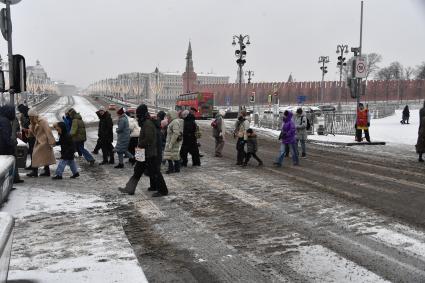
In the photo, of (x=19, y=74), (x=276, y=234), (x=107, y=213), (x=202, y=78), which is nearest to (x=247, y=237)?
(x=276, y=234)

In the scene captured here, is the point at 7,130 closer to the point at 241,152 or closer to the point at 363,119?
the point at 241,152

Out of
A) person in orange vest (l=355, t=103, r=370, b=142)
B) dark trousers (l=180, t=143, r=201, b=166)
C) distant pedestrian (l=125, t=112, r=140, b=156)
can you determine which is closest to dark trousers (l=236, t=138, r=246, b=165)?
dark trousers (l=180, t=143, r=201, b=166)

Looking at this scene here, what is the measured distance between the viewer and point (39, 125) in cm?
1011

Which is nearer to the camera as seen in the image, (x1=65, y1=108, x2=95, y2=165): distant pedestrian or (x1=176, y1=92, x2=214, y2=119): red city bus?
(x1=65, y1=108, x2=95, y2=165): distant pedestrian

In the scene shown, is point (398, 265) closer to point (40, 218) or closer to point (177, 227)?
point (177, 227)

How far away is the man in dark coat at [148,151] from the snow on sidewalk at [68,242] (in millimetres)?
868

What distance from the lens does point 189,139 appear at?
40.9 ft

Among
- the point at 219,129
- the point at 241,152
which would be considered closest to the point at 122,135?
the point at 241,152

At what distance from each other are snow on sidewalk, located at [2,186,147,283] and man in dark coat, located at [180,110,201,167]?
178 inches

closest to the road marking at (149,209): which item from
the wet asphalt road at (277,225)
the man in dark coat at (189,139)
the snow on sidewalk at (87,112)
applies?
the wet asphalt road at (277,225)

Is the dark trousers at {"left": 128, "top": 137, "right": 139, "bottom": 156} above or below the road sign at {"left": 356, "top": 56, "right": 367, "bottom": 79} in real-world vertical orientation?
below

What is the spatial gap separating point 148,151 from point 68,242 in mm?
3022

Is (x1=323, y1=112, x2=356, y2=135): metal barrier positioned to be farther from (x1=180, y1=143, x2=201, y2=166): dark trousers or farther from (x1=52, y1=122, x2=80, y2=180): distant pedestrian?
(x1=52, y1=122, x2=80, y2=180): distant pedestrian

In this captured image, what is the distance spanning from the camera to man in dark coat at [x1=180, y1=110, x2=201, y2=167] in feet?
40.9
